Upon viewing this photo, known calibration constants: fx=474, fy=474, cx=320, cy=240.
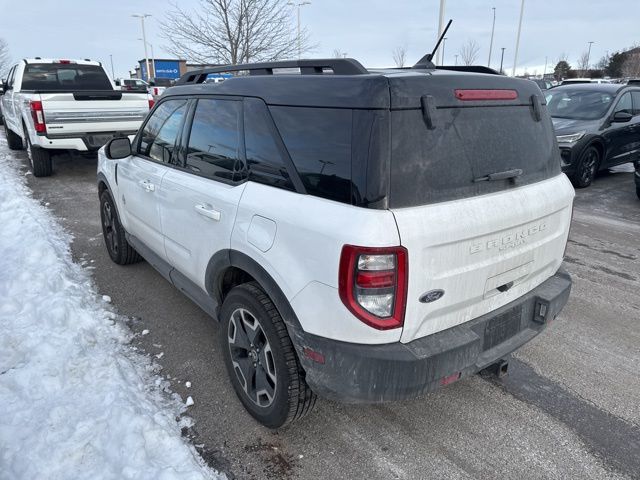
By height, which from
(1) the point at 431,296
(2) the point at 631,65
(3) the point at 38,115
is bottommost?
(1) the point at 431,296

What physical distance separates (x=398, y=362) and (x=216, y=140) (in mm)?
1749

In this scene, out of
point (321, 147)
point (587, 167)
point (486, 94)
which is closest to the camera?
point (321, 147)

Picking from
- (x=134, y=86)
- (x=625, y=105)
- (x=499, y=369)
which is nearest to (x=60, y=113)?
(x=499, y=369)

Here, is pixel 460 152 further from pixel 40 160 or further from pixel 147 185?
pixel 40 160

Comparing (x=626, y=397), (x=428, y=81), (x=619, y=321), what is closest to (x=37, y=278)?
(x=428, y=81)

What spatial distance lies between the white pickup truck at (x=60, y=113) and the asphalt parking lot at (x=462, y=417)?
17.5ft

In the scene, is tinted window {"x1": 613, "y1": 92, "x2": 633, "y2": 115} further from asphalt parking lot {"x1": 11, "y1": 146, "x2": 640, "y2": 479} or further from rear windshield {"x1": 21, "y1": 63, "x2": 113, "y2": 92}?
rear windshield {"x1": 21, "y1": 63, "x2": 113, "y2": 92}

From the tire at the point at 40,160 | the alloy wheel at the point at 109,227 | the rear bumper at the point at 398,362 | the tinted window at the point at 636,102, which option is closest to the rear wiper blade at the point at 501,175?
the rear bumper at the point at 398,362

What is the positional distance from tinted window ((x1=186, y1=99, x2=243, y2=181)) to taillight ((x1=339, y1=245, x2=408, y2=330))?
1.03m

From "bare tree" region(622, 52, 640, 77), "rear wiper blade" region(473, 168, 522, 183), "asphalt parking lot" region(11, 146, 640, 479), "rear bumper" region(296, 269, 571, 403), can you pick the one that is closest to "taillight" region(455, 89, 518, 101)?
"rear wiper blade" region(473, 168, 522, 183)

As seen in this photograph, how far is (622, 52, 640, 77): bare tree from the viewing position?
48.0m

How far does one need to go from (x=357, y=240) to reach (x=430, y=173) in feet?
1.61

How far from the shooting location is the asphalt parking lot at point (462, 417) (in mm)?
2449

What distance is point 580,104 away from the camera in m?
9.50
